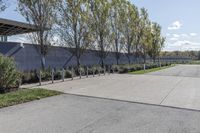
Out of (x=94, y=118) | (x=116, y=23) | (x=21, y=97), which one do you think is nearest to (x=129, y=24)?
(x=116, y=23)

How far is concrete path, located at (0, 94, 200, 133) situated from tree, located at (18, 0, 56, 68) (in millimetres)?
10820

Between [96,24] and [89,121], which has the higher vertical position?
[96,24]

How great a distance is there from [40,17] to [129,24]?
1869 cm

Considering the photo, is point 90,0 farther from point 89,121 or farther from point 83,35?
point 89,121

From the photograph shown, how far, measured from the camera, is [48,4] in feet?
62.4

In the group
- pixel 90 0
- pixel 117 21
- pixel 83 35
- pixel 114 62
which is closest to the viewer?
pixel 83 35

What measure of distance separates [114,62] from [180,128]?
29.4m

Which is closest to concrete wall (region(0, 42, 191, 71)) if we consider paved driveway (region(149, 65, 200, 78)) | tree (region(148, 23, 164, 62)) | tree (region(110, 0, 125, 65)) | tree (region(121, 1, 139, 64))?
tree (region(110, 0, 125, 65))

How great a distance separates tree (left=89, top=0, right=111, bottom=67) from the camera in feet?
85.8

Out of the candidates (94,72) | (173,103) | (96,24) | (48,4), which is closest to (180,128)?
(173,103)

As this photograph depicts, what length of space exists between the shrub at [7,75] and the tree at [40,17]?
24.7ft

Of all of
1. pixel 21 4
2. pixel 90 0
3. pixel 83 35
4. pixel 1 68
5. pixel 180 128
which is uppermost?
pixel 90 0

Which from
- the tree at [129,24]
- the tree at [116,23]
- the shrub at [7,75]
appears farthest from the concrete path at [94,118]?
the tree at [129,24]

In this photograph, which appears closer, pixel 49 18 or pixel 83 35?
pixel 49 18
